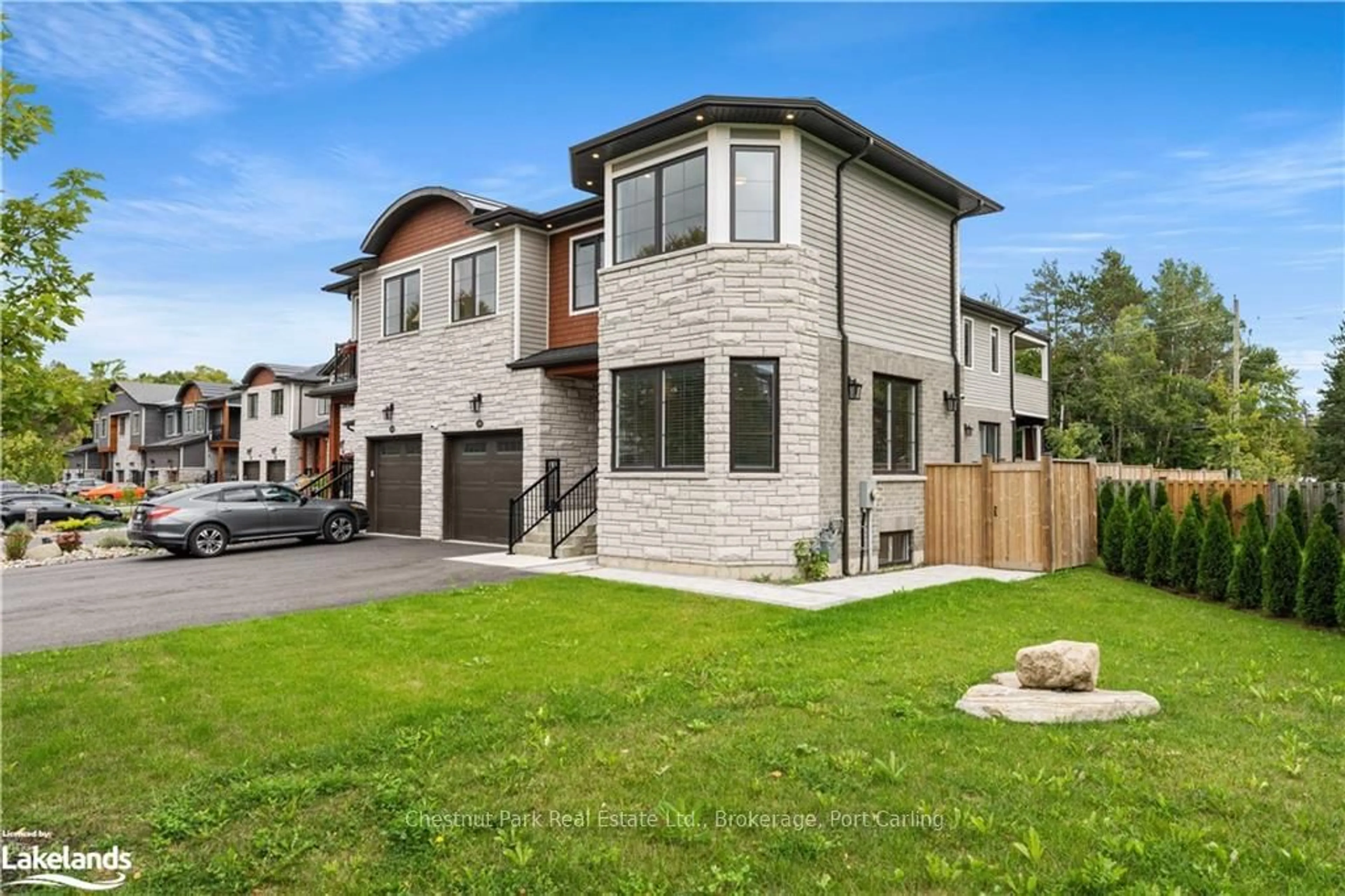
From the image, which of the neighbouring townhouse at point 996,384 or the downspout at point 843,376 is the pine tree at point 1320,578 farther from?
the neighbouring townhouse at point 996,384

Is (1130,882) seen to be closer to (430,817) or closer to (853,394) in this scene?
(430,817)

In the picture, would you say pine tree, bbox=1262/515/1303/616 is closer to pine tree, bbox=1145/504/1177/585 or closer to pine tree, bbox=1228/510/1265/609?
pine tree, bbox=1228/510/1265/609

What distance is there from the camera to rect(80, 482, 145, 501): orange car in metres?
34.7

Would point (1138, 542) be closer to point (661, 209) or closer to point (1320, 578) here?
point (1320, 578)

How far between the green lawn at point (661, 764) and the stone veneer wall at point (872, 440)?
4355 millimetres

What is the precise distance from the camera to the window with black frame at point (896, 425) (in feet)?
40.1

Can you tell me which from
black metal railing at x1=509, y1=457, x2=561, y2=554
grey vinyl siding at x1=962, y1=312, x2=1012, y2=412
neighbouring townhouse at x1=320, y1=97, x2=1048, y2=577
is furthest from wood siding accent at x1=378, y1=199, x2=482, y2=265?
grey vinyl siding at x1=962, y1=312, x2=1012, y2=412

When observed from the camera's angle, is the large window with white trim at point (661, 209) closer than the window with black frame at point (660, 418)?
No

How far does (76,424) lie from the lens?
3.62m

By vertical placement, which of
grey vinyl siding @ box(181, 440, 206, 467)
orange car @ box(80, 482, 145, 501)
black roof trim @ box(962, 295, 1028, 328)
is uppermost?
black roof trim @ box(962, 295, 1028, 328)

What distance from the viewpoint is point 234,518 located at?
1449 cm

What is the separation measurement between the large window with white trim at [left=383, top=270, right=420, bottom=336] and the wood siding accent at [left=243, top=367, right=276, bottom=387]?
61.0 ft

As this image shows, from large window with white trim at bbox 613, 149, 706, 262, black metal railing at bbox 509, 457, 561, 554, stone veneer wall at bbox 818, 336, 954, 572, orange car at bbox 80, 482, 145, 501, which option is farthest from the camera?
orange car at bbox 80, 482, 145, 501

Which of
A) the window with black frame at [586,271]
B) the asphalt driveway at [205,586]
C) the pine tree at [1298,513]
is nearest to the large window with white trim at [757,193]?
the window with black frame at [586,271]
